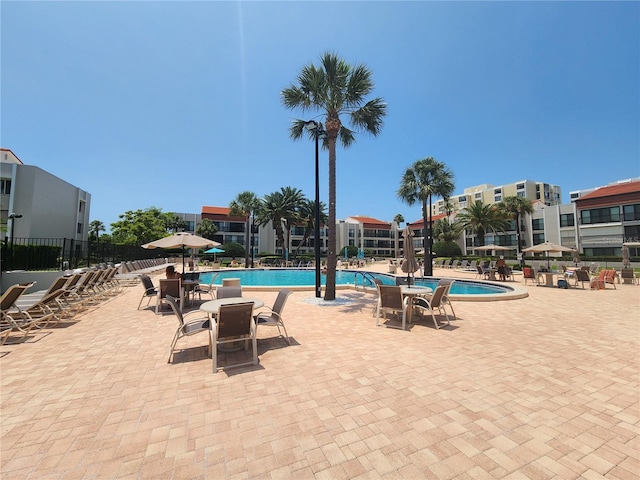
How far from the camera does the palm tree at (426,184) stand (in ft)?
71.4

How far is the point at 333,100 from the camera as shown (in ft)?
33.7

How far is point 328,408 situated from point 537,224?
194 ft

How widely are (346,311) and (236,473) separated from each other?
21.7 feet

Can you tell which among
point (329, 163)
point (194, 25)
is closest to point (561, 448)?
point (329, 163)

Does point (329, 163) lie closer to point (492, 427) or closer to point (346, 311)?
point (346, 311)

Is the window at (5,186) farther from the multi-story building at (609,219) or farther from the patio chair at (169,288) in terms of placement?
the multi-story building at (609,219)

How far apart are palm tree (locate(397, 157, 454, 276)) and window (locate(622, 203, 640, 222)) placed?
33670mm

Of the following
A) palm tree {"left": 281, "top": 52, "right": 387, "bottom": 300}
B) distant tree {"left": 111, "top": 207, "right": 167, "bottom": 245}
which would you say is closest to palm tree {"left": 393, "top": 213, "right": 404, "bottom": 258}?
distant tree {"left": 111, "top": 207, "right": 167, "bottom": 245}

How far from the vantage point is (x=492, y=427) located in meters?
2.73

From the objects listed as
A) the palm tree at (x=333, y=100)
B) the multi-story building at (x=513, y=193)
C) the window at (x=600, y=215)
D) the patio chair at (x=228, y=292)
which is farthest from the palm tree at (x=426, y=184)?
the multi-story building at (x=513, y=193)

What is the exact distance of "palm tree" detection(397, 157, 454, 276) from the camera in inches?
857

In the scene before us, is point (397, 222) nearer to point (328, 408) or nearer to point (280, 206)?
point (280, 206)

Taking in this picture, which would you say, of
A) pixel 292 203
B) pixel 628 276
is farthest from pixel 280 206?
pixel 628 276

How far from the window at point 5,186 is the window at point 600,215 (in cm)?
7197
